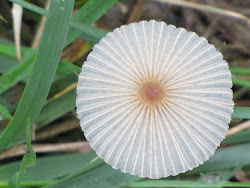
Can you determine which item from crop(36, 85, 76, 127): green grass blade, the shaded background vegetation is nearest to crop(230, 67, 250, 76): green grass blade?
the shaded background vegetation

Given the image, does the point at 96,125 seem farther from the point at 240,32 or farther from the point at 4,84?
the point at 240,32

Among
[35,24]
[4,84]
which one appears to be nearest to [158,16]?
[35,24]

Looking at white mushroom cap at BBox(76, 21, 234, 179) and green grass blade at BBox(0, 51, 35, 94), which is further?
green grass blade at BBox(0, 51, 35, 94)

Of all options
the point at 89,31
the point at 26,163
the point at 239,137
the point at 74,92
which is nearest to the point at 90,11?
the point at 89,31

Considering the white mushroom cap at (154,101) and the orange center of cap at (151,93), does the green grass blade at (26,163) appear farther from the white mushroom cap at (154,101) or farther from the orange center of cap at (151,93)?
the orange center of cap at (151,93)

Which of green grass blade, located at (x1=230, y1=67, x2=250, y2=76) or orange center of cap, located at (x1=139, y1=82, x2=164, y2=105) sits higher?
green grass blade, located at (x1=230, y1=67, x2=250, y2=76)

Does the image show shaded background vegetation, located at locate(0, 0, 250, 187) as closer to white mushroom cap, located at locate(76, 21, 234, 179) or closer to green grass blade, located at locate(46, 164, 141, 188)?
green grass blade, located at locate(46, 164, 141, 188)

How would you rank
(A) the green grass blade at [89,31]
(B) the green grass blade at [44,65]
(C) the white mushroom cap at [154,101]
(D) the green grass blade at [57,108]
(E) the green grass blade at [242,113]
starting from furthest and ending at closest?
(D) the green grass blade at [57,108], (A) the green grass blade at [89,31], (E) the green grass blade at [242,113], (B) the green grass blade at [44,65], (C) the white mushroom cap at [154,101]

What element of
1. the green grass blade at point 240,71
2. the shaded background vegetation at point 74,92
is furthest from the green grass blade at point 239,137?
the green grass blade at point 240,71
